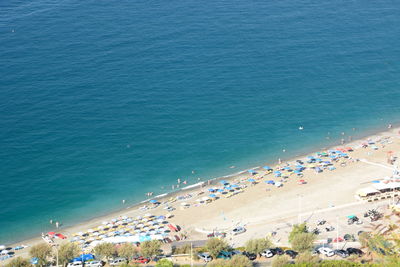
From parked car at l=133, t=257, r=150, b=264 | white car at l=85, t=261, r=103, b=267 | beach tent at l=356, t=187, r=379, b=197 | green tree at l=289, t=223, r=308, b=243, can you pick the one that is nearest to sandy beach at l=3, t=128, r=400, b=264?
beach tent at l=356, t=187, r=379, b=197

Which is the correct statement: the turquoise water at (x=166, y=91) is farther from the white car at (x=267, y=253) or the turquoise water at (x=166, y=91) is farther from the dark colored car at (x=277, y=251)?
the white car at (x=267, y=253)

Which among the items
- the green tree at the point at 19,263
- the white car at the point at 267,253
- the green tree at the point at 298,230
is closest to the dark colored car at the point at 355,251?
the green tree at the point at 298,230

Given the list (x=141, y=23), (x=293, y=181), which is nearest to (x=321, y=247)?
(x=293, y=181)

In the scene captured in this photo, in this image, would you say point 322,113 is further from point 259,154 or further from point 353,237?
point 353,237

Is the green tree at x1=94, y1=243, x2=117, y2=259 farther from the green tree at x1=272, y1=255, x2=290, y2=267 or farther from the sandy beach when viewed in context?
the green tree at x1=272, y1=255, x2=290, y2=267

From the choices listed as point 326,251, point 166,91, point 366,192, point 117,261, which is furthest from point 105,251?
point 166,91

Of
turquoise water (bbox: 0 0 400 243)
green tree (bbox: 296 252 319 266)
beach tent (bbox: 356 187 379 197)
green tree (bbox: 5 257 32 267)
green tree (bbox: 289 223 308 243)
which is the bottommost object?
green tree (bbox: 296 252 319 266)
